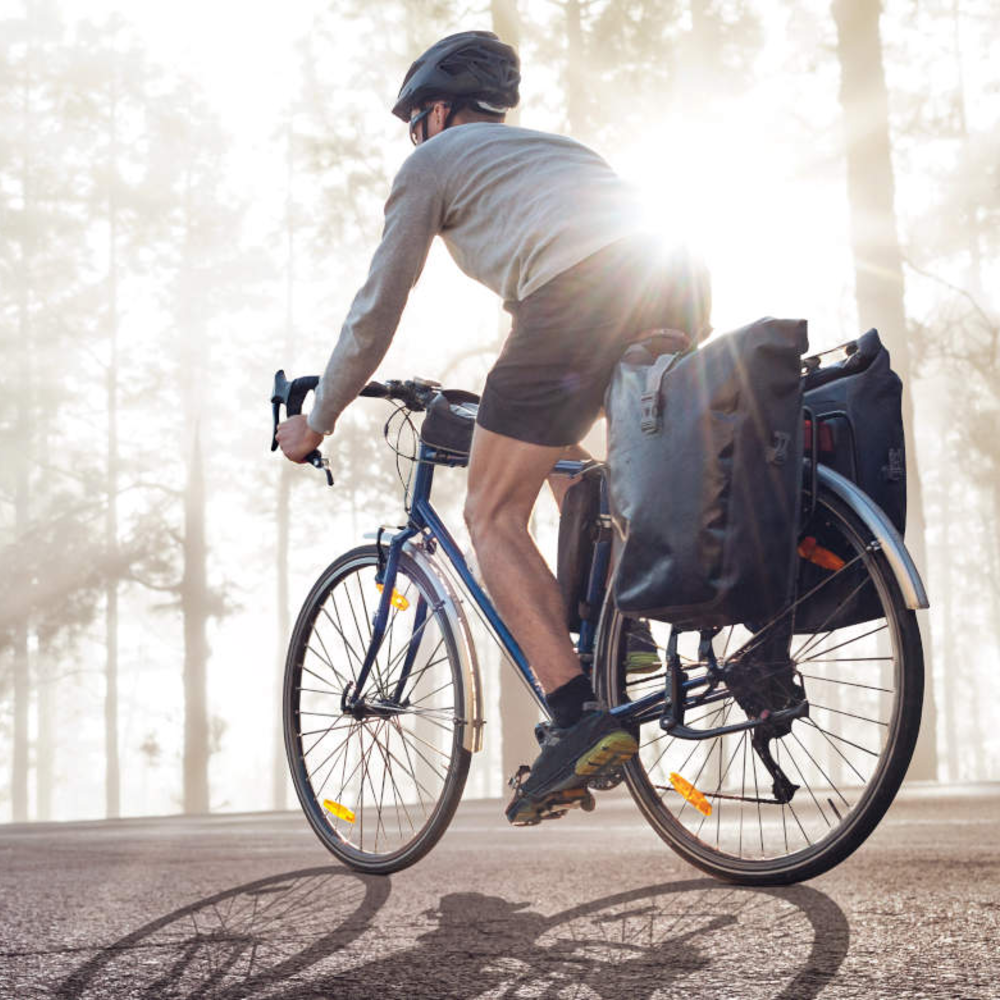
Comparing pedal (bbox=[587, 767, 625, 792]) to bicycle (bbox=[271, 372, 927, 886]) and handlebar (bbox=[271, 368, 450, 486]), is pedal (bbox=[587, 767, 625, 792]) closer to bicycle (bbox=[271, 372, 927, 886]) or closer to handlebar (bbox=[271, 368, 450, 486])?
bicycle (bbox=[271, 372, 927, 886])

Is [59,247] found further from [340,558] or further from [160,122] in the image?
[340,558]

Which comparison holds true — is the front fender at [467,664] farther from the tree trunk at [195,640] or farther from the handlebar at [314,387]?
the tree trunk at [195,640]

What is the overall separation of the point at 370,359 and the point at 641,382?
881mm

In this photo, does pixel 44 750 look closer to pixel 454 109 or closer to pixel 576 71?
pixel 576 71

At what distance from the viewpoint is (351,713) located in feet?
12.9

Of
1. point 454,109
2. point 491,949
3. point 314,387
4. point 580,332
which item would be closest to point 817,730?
point 491,949

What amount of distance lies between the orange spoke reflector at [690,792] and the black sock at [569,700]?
11.3 inches

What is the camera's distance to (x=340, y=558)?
4.09 metres

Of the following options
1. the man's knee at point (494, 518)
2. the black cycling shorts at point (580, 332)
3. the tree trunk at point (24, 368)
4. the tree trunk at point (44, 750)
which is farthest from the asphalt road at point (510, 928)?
the tree trunk at point (44, 750)

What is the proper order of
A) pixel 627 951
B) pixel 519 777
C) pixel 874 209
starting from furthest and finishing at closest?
pixel 874 209
pixel 519 777
pixel 627 951

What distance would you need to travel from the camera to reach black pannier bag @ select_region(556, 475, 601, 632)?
10.9 ft

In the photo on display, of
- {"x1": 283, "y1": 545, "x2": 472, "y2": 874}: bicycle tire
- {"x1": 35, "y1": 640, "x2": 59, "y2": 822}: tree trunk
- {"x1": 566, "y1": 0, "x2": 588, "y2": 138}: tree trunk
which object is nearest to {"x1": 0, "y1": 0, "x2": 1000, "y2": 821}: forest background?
{"x1": 566, "y1": 0, "x2": 588, "y2": 138}: tree trunk

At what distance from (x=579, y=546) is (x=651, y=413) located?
0.64 metres

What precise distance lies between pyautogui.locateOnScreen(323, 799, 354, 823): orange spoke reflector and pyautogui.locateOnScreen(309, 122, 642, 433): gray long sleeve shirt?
144 cm
